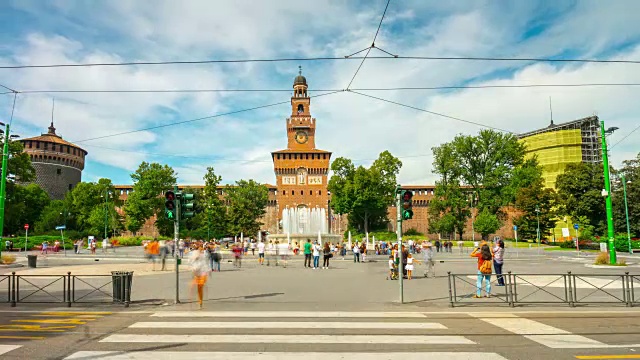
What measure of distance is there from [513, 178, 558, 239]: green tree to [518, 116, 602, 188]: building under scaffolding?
66.7 ft

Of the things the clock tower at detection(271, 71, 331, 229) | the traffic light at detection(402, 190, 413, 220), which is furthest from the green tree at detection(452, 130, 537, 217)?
the traffic light at detection(402, 190, 413, 220)

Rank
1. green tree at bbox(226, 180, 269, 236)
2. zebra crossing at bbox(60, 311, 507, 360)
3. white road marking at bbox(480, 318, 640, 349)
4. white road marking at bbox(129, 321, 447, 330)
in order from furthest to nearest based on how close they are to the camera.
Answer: green tree at bbox(226, 180, 269, 236) → white road marking at bbox(129, 321, 447, 330) → white road marking at bbox(480, 318, 640, 349) → zebra crossing at bbox(60, 311, 507, 360)

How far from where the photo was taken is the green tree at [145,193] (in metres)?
62.4

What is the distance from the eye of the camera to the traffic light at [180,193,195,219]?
12.2 meters

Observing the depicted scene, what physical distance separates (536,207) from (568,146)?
29149 millimetres

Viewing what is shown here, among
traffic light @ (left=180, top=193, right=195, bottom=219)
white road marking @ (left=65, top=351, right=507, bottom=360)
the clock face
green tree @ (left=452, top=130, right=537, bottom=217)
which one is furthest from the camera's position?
the clock face

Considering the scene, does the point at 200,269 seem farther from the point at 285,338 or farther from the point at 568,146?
the point at 568,146

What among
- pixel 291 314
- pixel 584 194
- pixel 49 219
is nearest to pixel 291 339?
pixel 291 314

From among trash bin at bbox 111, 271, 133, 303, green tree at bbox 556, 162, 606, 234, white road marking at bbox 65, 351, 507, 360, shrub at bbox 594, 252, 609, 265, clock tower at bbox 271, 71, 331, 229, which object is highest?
clock tower at bbox 271, 71, 331, 229

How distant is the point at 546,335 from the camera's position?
300 inches

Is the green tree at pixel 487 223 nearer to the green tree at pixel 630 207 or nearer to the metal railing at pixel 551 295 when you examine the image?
the green tree at pixel 630 207

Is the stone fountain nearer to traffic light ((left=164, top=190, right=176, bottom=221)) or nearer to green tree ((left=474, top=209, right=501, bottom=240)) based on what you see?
green tree ((left=474, top=209, right=501, bottom=240))

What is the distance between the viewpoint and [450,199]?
204ft

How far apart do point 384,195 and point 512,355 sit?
64.1 meters
